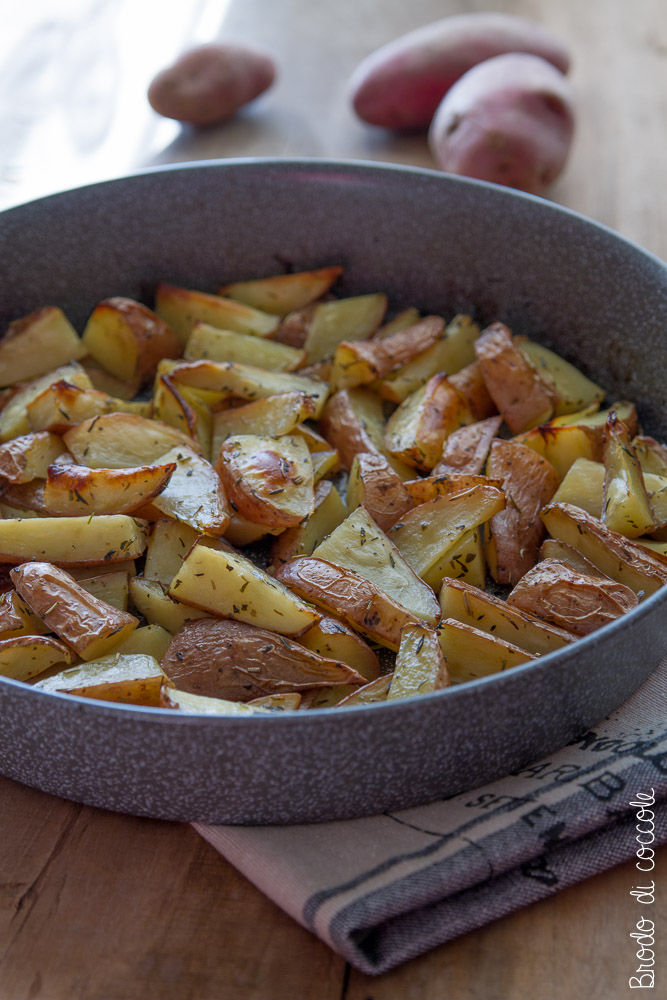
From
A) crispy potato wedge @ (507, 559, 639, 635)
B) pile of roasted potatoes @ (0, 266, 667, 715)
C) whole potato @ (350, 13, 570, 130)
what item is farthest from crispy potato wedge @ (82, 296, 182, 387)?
whole potato @ (350, 13, 570, 130)

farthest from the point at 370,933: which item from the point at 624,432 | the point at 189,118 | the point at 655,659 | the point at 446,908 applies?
the point at 189,118

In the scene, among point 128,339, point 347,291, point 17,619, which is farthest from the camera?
point 347,291

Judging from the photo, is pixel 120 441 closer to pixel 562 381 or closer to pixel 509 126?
pixel 562 381

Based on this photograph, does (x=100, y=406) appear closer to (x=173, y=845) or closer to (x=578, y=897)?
(x=173, y=845)

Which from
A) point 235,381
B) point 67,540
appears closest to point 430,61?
point 235,381

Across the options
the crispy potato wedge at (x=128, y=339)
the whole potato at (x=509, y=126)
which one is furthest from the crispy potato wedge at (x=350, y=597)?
the whole potato at (x=509, y=126)

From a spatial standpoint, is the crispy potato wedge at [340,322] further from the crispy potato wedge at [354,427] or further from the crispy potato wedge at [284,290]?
the crispy potato wedge at [354,427]
